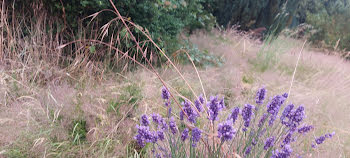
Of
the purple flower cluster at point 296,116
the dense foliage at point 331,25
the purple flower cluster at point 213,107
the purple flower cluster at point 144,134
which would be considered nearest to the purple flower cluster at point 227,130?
the purple flower cluster at point 213,107

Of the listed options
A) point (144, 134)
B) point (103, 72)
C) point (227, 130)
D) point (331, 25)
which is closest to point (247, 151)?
point (227, 130)

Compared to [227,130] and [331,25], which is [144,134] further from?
[331,25]

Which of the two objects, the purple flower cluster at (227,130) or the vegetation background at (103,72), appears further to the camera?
the vegetation background at (103,72)

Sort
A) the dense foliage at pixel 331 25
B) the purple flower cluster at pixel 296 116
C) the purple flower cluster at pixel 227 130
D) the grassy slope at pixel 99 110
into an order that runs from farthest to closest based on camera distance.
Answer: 1. the dense foliage at pixel 331 25
2. the grassy slope at pixel 99 110
3. the purple flower cluster at pixel 296 116
4. the purple flower cluster at pixel 227 130

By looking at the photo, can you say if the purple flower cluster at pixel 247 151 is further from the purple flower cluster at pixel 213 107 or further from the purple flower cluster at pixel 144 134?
the purple flower cluster at pixel 144 134

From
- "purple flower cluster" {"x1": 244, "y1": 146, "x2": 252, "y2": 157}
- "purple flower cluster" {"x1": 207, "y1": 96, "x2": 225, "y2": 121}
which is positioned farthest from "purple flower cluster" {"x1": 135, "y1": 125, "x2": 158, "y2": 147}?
"purple flower cluster" {"x1": 244, "y1": 146, "x2": 252, "y2": 157}

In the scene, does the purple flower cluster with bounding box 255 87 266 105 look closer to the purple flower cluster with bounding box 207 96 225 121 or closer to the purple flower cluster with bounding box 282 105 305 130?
the purple flower cluster with bounding box 282 105 305 130

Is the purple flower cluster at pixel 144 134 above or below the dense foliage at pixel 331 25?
below

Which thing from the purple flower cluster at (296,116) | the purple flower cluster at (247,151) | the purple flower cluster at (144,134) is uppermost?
the purple flower cluster at (296,116)

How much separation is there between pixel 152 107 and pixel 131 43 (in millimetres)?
1271

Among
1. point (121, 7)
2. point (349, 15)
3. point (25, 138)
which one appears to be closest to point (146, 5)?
point (121, 7)

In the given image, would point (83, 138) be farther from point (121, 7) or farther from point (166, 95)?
point (121, 7)

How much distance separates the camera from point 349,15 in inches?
374

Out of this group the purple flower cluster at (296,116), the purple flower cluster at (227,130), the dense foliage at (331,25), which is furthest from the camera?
the dense foliage at (331,25)
